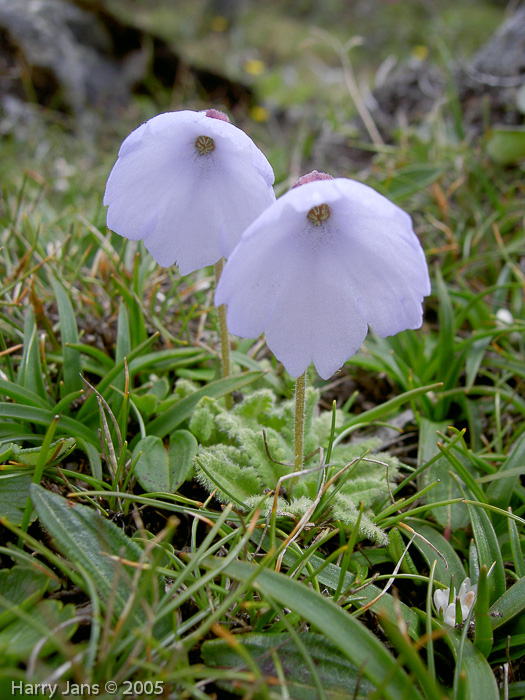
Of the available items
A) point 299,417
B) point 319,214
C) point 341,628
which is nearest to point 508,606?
point 341,628

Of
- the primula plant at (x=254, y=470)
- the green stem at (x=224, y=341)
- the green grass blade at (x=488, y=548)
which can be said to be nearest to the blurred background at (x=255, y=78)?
the green stem at (x=224, y=341)

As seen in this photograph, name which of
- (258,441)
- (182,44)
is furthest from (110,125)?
(258,441)

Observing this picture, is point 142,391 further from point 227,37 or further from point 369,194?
point 227,37

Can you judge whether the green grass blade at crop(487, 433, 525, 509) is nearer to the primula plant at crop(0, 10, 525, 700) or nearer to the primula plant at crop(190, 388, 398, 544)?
the primula plant at crop(0, 10, 525, 700)

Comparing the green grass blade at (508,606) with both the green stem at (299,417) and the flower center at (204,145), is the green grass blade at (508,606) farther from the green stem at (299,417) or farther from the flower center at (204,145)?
the flower center at (204,145)

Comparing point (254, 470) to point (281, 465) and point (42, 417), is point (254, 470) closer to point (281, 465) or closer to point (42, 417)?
point (281, 465)

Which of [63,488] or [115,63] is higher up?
[115,63]
